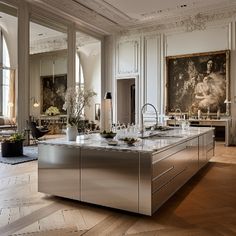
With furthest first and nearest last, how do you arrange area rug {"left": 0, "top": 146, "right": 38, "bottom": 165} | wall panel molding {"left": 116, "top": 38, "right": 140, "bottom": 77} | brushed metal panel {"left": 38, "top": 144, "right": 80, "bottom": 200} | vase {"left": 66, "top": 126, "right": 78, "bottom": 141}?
wall panel molding {"left": 116, "top": 38, "right": 140, "bottom": 77}, area rug {"left": 0, "top": 146, "right": 38, "bottom": 165}, vase {"left": 66, "top": 126, "right": 78, "bottom": 141}, brushed metal panel {"left": 38, "top": 144, "right": 80, "bottom": 200}

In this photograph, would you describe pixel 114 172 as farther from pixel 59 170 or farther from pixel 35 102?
pixel 35 102

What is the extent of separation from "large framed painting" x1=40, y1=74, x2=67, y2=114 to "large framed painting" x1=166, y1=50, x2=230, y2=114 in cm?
411

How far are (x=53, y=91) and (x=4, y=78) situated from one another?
230 centimetres

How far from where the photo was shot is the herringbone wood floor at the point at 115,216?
2.64 m

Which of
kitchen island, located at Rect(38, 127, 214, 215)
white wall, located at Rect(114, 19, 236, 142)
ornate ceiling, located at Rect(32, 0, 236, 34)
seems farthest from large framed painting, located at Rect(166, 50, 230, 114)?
kitchen island, located at Rect(38, 127, 214, 215)

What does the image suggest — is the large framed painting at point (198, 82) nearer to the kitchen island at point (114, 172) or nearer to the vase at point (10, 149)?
the vase at point (10, 149)

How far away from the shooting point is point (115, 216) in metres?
2.99

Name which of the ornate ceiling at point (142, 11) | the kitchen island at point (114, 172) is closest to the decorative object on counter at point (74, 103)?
the kitchen island at point (114, 172)

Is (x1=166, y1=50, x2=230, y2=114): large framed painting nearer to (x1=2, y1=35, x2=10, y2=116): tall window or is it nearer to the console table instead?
the console table

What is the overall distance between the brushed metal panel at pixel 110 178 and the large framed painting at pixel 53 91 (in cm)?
764

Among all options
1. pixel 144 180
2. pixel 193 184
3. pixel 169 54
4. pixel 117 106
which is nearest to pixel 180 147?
pixel 193 184

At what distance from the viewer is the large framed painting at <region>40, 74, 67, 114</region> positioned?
1060 cm

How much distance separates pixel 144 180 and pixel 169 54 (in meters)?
8.38

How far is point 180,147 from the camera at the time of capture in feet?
12.5
